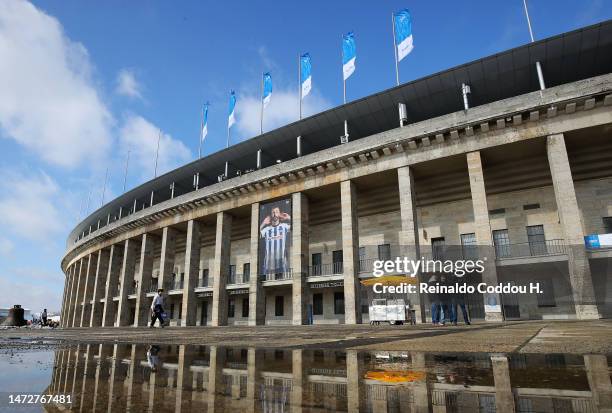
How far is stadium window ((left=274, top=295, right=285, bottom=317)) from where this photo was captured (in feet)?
95.6

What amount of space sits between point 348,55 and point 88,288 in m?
39.4

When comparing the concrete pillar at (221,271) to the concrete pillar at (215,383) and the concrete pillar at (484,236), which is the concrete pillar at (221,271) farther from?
the concrete pillar at (215,383)

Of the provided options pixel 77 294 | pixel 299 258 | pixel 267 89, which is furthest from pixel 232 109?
pixel 77 294

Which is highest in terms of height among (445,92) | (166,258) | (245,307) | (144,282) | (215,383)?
(445,92)

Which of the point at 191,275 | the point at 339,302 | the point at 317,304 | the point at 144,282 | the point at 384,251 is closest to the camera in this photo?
the point at 384,251

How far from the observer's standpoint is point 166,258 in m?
31.6

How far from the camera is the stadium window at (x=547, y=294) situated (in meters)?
20.3

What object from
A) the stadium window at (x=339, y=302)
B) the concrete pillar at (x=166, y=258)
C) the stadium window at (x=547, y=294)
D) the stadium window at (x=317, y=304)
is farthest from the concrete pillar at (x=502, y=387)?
the concrete pillar at (x=166, y=258)

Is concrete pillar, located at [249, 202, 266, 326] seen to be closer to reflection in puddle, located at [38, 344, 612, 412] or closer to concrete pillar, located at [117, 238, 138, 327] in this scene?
concrete pillar, located at [117, 238, 138, 327]

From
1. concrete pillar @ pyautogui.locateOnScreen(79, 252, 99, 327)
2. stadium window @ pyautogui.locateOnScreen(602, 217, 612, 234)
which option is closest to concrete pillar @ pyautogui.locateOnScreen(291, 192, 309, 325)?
stadium window @ pyautogui.locateOnScreen(602, 217, 612, 234)

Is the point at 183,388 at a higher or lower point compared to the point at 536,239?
lower

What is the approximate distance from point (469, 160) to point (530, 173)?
4.73 metres

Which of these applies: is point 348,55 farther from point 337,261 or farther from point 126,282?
point 126,282

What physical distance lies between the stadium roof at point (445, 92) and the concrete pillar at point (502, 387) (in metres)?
22.5
